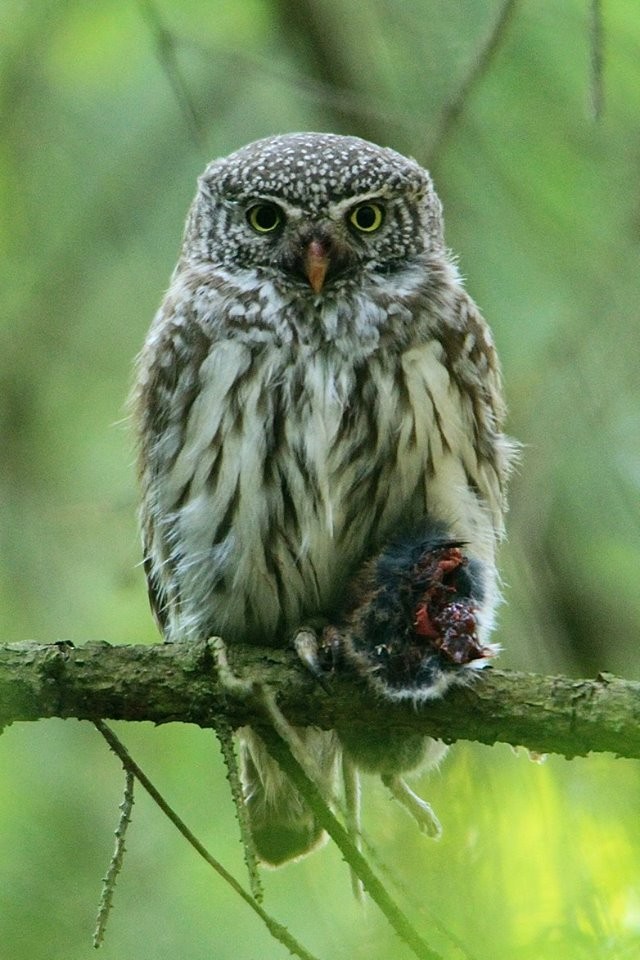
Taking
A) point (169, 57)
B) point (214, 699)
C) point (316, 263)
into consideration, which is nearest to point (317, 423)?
point (316, 263)

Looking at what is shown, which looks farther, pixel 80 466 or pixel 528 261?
pixel 80 466

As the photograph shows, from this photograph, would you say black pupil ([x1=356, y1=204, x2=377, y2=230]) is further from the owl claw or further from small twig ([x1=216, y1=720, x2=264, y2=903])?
small twig ([x1=216, y1=720, x2=264, y2=903])

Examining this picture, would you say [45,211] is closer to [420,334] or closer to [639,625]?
[420,334]

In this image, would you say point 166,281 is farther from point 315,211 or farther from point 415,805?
point 415,805

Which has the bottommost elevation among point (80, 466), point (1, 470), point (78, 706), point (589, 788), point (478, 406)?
point (589, 788)

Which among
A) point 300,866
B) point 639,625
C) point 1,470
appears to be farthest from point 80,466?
point 639,625

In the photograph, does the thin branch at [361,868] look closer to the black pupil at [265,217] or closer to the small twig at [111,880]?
the small twig at [111,880]

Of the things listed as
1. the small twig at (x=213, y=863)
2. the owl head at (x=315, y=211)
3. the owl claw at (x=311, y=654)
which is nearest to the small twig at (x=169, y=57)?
the owl head at (x=315, y=211)

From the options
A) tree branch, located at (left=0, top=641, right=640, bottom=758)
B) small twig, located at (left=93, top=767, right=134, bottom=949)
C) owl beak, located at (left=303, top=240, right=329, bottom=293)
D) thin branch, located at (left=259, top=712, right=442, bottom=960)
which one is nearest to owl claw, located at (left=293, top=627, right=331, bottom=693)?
tree branch, located at (left=0, top=641, right=640, bottom=758)
